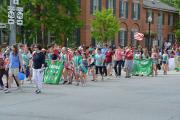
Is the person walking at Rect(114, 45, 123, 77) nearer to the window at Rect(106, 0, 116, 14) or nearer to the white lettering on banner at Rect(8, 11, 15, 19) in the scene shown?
the white lettering on banner at Rect(8, 11, 15, 19)

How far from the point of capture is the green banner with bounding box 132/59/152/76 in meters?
29.4

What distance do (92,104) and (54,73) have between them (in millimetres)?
7937

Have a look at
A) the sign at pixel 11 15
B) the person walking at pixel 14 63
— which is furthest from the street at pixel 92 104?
the sign at pixel 11 15

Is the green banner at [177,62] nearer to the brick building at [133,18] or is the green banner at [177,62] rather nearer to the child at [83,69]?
the brick building at [133,18]

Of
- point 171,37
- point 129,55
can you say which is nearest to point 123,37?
point 171,37

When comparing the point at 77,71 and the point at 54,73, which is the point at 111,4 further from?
the point at 77,71

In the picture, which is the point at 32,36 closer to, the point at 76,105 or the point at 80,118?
the point at 76,105

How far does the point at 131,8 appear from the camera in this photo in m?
60.6

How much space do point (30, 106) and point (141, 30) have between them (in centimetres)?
5064

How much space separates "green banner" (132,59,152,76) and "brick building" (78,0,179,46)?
65.1 feet

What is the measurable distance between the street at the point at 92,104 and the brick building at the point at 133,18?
102ft

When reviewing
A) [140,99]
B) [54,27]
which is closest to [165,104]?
[140,99]

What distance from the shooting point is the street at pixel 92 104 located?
12344 millimetres

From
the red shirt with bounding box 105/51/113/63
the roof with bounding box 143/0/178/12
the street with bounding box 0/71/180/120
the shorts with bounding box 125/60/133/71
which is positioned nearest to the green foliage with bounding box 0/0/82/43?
the red shirt with bounding box 105/51/113/63
